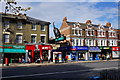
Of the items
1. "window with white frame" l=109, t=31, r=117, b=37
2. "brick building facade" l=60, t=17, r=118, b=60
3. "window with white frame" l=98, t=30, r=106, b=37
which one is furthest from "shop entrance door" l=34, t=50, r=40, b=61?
"window with white frame" l=109, t=31, r=117, b=37

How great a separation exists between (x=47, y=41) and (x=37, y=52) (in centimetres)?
316

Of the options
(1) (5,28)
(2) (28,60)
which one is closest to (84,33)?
(2) (28,60)

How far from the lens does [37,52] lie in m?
32.2

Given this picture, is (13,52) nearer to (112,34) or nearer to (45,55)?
(45,55)

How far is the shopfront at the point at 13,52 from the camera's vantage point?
1121 inches

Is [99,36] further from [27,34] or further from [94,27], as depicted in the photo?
[27,34]

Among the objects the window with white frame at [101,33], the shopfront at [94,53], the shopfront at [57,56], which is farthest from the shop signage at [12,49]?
the window with white frame at [101,33]

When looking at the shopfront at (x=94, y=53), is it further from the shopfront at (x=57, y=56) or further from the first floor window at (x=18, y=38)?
the first floor window at (x=18, y=38)

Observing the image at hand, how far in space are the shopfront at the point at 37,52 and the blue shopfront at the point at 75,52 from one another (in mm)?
6178

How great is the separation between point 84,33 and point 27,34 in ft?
52.4

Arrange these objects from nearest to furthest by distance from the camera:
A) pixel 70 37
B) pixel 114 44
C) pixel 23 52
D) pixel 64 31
A: pixel 23 52, pixel 70 37, pixel 64 31, pixel 114 44

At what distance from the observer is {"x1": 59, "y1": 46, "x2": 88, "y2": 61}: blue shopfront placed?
37406 millimetres

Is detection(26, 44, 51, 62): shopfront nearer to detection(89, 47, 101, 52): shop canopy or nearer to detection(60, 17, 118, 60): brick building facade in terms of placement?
detection(60, 17, 118, 60): brick building facade

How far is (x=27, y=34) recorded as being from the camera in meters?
30.8
